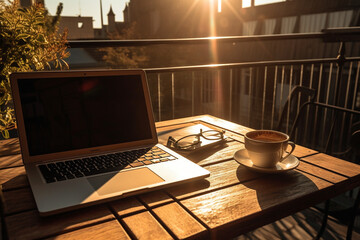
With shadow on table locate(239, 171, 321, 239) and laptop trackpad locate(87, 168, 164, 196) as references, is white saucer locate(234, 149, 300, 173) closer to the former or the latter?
shadow on table locate(239, 171, 321, 239)

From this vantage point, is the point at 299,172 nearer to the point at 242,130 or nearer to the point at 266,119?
the point at 242,130

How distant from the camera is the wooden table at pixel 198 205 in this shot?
2.21ft

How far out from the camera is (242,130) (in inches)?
58.6

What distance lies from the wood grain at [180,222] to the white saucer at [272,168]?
310mm

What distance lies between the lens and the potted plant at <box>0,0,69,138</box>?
970 mm

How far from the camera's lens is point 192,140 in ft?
4.11

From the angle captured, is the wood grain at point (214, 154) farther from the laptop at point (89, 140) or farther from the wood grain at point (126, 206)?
the wood grain at point (126, 206)

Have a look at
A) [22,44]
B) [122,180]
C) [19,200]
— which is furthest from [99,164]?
[22,44]

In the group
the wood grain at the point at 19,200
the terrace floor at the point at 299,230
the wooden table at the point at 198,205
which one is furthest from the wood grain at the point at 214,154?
the terrace floor at the point at 299,230

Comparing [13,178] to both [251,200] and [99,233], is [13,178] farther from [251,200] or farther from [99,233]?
[251,200]

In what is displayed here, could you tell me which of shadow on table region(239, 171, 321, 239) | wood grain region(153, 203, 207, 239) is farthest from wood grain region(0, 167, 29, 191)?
shadow on table region(239, 171, 321, 239)

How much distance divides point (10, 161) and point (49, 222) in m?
0.51

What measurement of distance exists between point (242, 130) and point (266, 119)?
13.5m

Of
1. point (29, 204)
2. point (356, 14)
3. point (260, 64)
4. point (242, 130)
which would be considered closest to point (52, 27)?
point (29, 204)
